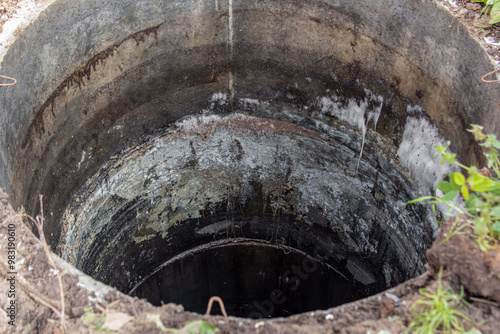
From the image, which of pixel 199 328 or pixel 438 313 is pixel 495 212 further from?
pixel 199 328

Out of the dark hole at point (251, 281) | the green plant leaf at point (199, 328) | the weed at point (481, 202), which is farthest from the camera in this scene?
the dark hole at point (251, 281)

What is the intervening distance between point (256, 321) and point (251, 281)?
3.51 metres

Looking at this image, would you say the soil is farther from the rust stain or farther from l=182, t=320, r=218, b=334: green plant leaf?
the rust stain

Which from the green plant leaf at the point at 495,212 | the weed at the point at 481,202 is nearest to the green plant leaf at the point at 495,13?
the weed at the point at 481,202

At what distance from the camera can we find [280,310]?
210 inches

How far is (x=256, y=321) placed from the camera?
1.90 m

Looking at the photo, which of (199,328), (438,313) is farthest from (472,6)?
(199,328)

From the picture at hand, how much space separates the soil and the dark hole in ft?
9.32

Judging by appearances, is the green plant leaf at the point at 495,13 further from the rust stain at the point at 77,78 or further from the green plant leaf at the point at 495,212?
the rust stain at the point at 77,78

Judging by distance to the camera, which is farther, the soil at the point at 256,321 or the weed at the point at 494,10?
the weed at the point at 494,10

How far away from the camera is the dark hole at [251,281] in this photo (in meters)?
4.96

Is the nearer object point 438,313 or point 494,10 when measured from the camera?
point 438,313

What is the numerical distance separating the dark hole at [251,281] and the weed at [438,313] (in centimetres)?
297

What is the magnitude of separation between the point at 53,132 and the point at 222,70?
1.68m
